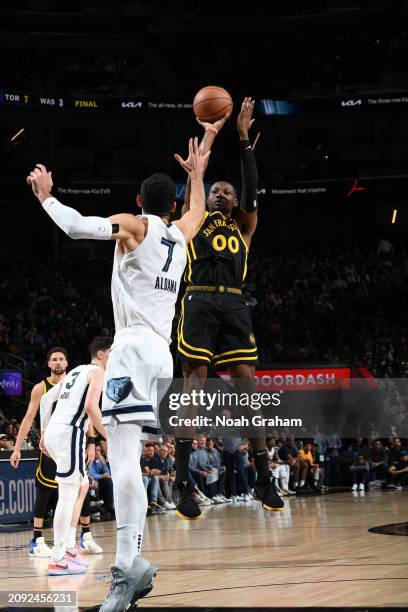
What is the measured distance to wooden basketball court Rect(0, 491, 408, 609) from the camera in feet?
22.8

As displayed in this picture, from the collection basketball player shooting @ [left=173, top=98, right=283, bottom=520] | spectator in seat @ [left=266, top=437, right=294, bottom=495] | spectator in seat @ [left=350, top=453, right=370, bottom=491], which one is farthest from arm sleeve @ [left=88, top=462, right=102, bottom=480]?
basketball player shooting @ [left=173, top=98, right=283, bottom=520]

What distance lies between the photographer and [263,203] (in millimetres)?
34469

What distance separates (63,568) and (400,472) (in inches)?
535

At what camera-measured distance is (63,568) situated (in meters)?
8.84

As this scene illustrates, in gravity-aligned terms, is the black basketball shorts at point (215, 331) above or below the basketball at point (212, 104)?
below

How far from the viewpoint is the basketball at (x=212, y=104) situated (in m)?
6.44

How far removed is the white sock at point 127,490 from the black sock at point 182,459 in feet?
1.81

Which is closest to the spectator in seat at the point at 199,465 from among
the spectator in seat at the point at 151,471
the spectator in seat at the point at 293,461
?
the spectator in seat at the point at 151,471

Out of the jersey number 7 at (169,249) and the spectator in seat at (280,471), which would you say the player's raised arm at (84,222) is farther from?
the spectator in seat at (280,471)

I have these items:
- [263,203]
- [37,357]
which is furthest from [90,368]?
[263,203]

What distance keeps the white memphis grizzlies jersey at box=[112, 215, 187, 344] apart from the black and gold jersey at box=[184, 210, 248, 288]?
537mm

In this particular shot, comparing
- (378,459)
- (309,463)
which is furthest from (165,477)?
(378,459)

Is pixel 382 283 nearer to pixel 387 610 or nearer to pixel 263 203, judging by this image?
pixel 263 203

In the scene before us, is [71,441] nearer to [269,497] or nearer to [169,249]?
[269,497]
